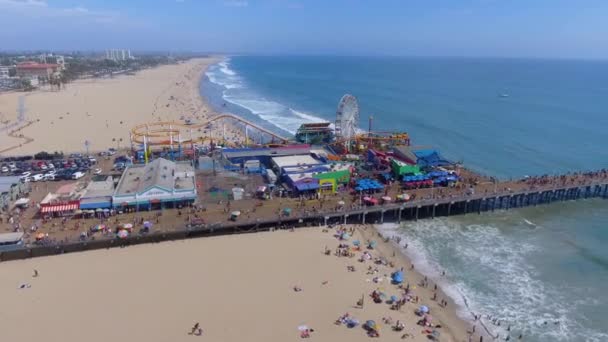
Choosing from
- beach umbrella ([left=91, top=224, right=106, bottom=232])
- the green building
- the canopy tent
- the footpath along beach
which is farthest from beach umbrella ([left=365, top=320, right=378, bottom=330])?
the canopy tent

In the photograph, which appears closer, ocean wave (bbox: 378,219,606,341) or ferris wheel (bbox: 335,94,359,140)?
ocean wave (bbox: 378,219,606,341)

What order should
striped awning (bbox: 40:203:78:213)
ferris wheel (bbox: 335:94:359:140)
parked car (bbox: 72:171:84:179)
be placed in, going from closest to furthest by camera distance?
striped awning (bbox: 40:203:78:213), parked car (bbox: 72:171:84:179), ferris wheel (bbox: 335:94:359:140)

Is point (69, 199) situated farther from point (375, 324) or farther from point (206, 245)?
point (375, 324)

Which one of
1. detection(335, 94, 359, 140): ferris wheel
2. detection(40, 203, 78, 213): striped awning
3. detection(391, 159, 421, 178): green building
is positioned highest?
detection(335, 94, 359, 140): ferris wheel

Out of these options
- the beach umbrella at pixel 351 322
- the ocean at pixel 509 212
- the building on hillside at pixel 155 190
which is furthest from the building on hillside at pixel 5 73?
the beach umbrella at pixel 351 322

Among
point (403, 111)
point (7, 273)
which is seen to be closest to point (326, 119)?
point (403, 111)

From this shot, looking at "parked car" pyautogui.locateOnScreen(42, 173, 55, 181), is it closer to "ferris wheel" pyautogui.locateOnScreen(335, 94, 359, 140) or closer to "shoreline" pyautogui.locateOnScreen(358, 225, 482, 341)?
"shoreline" pyautogui.locateOnScreen(358, 225, 482, 341)
